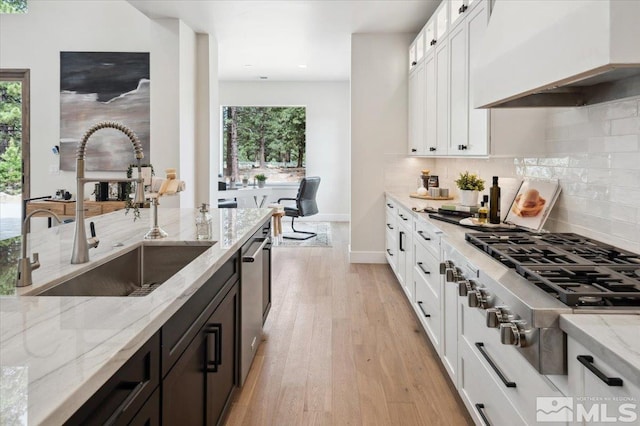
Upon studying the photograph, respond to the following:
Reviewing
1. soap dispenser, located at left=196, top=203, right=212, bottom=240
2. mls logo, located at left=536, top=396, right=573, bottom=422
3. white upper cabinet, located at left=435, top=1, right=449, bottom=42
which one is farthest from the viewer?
white upper cabinet, located at left=435, top=1, right=449, bottom=42

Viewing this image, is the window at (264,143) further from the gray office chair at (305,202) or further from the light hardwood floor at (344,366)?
the light hardwood floor at (344,366)

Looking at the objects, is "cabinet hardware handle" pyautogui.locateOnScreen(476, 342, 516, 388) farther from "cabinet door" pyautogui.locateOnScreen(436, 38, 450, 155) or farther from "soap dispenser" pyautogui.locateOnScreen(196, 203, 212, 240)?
"cabinet door" pyautogui.locateOnScreen(436, 38, 450, 155)

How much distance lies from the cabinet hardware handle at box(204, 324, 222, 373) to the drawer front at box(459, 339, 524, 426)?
106 centimetres

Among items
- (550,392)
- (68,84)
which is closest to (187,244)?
(550,392)

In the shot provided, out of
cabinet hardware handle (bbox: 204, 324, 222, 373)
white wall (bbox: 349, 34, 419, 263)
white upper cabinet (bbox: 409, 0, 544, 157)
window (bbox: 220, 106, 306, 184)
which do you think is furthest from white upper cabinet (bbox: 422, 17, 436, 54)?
window (bbox: 220, 106, 306, 184)

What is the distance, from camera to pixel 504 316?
1.38m

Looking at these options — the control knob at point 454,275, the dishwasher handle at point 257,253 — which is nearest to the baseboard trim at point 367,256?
the dishwasher handle at point 257,253

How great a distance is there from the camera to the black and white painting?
5.87 meters

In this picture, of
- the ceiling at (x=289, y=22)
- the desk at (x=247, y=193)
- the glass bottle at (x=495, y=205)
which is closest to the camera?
the glass bottle at (x=495, y=205)

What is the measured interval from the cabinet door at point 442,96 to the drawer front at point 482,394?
6.98ft

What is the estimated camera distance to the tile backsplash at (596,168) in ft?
Answer: 6.02

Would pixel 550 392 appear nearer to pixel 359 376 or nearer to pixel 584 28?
pixel 584 28

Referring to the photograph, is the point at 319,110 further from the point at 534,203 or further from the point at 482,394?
the point at 482,394

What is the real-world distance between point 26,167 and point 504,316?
260 inches
